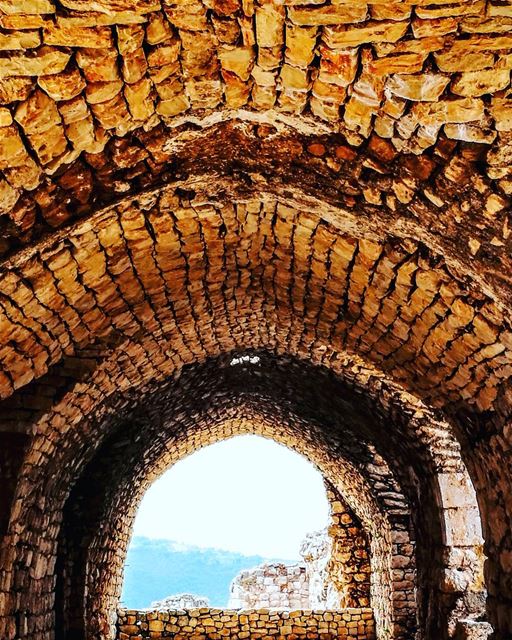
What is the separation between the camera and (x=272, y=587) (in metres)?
19.0

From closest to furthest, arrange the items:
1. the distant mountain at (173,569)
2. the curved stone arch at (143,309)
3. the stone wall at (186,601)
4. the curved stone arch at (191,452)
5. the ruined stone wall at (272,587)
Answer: the curved stone arch at (143,309), the curved stone arch at (191,452), the stone wall at (186,601), the ruined stone wall at (272,587), the distant mountain at (173,569)

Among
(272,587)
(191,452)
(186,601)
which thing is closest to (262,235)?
(191,452)

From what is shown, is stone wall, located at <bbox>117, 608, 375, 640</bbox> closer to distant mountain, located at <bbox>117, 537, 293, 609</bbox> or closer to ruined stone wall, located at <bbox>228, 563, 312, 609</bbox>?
ruined stone wall, located at <bbox>228, 563, 312, 609</bbox>

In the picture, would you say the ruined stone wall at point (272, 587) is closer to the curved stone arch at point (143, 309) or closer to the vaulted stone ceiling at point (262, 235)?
the vaulted stone ceiling at point (262, 235)

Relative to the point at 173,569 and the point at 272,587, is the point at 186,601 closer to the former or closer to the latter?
the point at 272,587

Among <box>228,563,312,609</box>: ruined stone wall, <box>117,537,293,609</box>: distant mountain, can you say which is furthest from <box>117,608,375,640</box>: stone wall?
<box>117,537,293,609</box>: distant mountain

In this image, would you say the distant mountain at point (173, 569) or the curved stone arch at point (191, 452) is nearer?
the curved stone arch at point (191, 452)

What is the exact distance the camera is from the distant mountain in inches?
2159

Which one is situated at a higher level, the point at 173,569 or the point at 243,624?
the point at 173,569

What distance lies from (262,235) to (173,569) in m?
57.9

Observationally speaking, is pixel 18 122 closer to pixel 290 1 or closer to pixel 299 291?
pixel 290 1

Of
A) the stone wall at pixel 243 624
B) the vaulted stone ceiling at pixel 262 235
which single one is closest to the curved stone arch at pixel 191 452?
the stone wall at pixel 243 624

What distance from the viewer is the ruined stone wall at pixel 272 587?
18734 millimetres

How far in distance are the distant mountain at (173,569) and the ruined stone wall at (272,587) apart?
3604 cm
